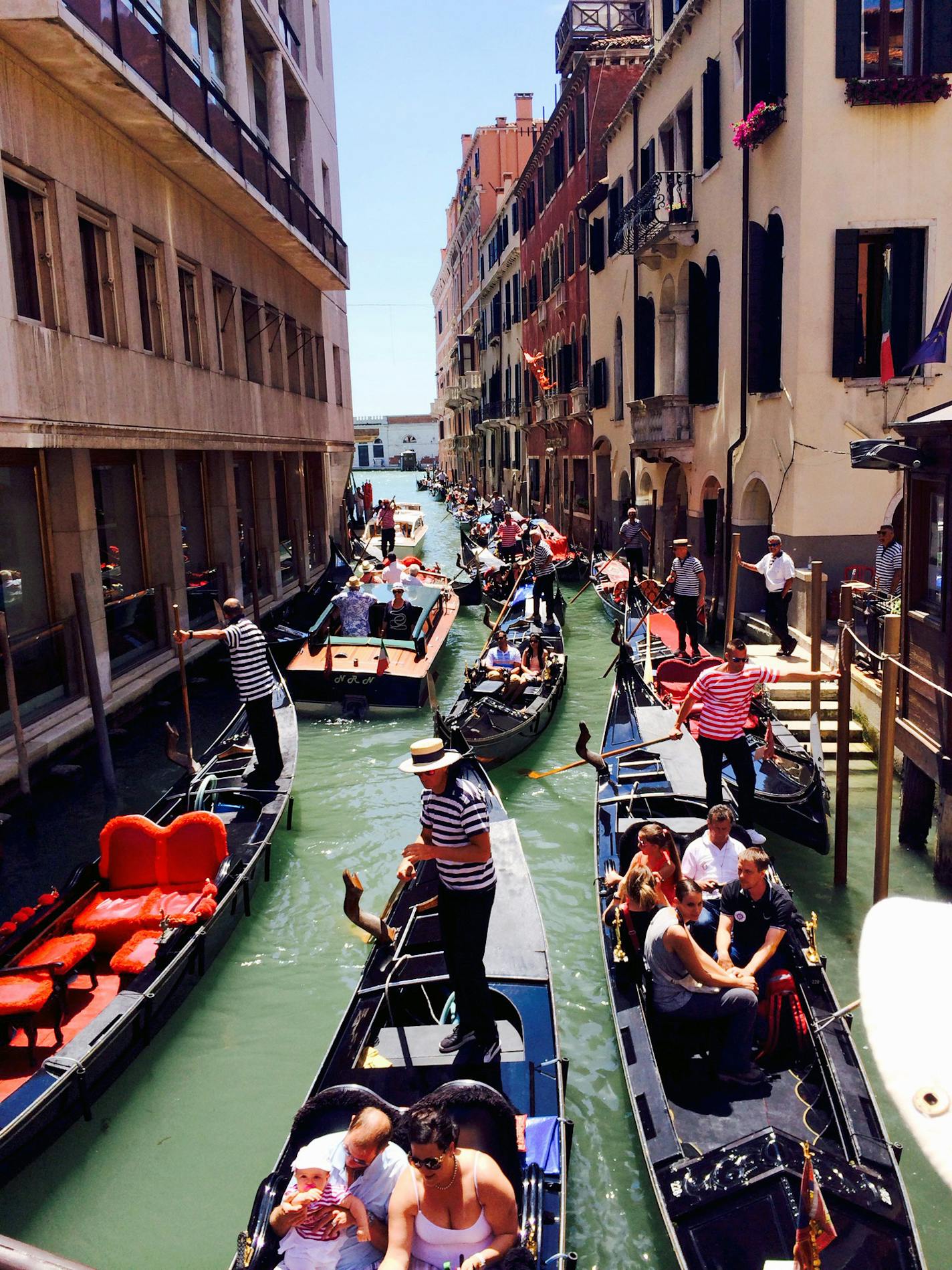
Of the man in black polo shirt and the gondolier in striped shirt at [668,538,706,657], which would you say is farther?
the gondolier in striped shirt at [668,538,706,657]

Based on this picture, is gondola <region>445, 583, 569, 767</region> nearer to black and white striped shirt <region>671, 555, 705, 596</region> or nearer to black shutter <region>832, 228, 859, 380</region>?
black and white striped shirt <region>671, 555, 705, 596</region>

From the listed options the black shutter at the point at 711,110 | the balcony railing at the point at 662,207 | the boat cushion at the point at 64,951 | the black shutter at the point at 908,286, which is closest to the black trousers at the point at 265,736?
the boat cushion at the point at 64,951

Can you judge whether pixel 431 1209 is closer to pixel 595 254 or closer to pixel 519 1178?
pixel 519 1178

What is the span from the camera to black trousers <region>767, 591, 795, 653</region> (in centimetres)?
1001

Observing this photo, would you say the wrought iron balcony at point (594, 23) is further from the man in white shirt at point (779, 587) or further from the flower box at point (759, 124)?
the man in white shirt at point (779, 587)

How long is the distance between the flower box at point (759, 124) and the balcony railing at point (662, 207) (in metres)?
2.64

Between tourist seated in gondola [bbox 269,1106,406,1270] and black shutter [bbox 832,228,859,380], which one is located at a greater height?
black shutter [bbox 832,228,859,380]

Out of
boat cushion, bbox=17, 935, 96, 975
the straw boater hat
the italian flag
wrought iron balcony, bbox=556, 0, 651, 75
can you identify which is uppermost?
wrought iron balcony, bbox=556, 0, 651, 75

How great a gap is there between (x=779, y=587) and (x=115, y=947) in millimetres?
7133

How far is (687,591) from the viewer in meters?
10.7

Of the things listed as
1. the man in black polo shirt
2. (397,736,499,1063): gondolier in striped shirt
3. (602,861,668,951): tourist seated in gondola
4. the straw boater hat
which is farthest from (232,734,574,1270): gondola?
the straw boater hat

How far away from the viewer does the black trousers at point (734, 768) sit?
6.18 m

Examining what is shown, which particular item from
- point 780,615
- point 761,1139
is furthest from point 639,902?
point 780,615

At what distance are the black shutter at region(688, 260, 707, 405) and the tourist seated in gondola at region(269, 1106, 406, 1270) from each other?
477 inches
